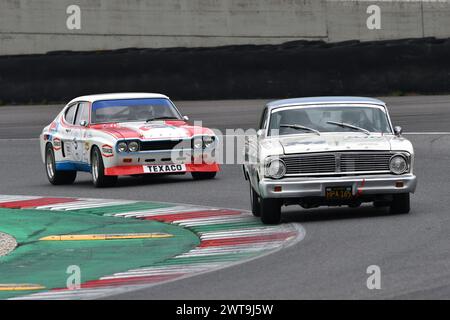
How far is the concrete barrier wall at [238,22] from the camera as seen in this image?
40594 millimetres

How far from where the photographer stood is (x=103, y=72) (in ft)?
110

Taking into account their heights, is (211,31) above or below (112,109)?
above

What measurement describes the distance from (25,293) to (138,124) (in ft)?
31.5

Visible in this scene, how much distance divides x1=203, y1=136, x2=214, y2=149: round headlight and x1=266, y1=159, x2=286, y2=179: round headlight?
5.84 meters

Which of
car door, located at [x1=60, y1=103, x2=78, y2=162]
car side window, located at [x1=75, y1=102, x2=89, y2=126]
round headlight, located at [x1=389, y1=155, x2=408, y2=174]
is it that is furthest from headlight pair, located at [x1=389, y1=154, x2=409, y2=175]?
car door, located at [x1=60, y1=103, x2=78, y2=162]

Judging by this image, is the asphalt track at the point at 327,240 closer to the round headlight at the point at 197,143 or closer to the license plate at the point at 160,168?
the license plate at the point at 160,168

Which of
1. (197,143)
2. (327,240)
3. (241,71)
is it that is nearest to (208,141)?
(197,143)

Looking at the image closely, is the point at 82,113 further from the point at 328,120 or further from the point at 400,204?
the point at 400,204

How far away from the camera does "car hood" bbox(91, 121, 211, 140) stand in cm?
1898

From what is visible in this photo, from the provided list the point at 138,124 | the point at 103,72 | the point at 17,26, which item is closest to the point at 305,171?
the point at 138,124

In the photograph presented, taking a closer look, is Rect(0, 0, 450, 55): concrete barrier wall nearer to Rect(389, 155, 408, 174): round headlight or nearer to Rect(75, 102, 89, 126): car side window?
Rect(75, 102, 89, 126): car side window

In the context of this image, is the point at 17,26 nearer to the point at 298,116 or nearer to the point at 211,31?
the point at 211,31

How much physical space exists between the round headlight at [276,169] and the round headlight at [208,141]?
584cm

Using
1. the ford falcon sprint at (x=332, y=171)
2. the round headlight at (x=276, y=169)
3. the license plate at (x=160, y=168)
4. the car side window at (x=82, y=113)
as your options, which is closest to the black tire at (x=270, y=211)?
the ford falcon sprint at (x=332, y=171)
